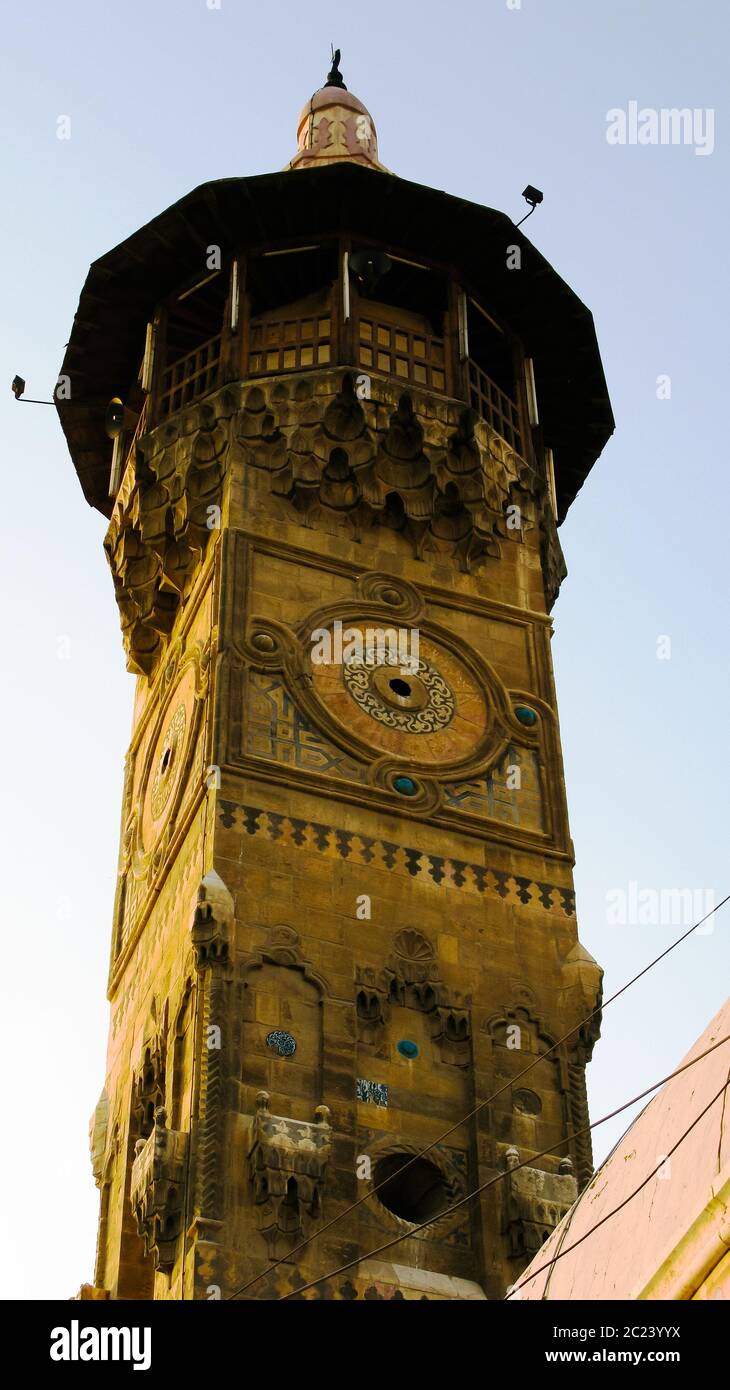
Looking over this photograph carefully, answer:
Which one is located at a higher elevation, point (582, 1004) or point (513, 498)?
point (513, 498)

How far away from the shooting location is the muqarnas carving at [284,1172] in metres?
21.0

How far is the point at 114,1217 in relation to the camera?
952 inches

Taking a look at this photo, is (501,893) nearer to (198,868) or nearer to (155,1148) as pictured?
(198,868)

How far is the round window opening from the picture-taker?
22.1 m

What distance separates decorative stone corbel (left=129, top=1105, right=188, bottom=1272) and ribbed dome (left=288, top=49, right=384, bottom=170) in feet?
52.8

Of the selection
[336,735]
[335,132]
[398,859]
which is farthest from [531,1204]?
[335,132]

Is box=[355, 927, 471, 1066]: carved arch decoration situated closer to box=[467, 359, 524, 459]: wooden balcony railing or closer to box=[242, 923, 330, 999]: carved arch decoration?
box=[242, 923, 330, 999]: carved arch decoration

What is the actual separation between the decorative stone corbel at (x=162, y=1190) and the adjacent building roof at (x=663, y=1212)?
8.94 metres

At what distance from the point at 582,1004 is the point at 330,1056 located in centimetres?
310

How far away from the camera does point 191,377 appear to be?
29.2 meters

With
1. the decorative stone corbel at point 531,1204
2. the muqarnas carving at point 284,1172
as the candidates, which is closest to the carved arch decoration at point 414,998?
the decorative stone corbel at point 531,1204

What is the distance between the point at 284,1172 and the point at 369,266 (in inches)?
504
